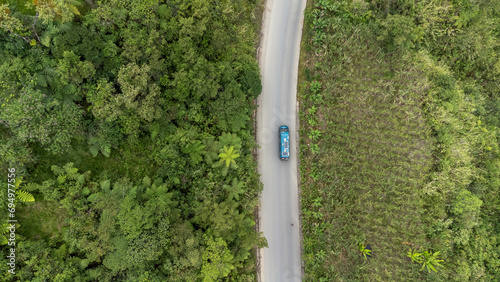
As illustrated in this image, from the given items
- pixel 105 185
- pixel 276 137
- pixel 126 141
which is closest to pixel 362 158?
pixel 276 137

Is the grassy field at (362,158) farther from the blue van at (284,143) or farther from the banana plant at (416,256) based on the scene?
the blue van at (284,143)

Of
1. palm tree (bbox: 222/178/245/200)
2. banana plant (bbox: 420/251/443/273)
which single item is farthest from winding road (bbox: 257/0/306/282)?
banana plant (bbox: 420/251/443/273)

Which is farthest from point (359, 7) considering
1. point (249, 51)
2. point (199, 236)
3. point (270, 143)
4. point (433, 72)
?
point (199, 236)

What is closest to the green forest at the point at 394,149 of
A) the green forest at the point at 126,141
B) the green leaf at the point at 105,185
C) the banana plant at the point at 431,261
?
the banana plant at the point at 431,261

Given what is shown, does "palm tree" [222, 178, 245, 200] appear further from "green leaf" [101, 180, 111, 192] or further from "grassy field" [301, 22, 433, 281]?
"green leaf" [101, 180, 111, 192]

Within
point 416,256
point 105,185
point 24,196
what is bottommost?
point 416,256

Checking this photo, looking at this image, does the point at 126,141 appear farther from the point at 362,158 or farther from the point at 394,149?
the point at 394,149
